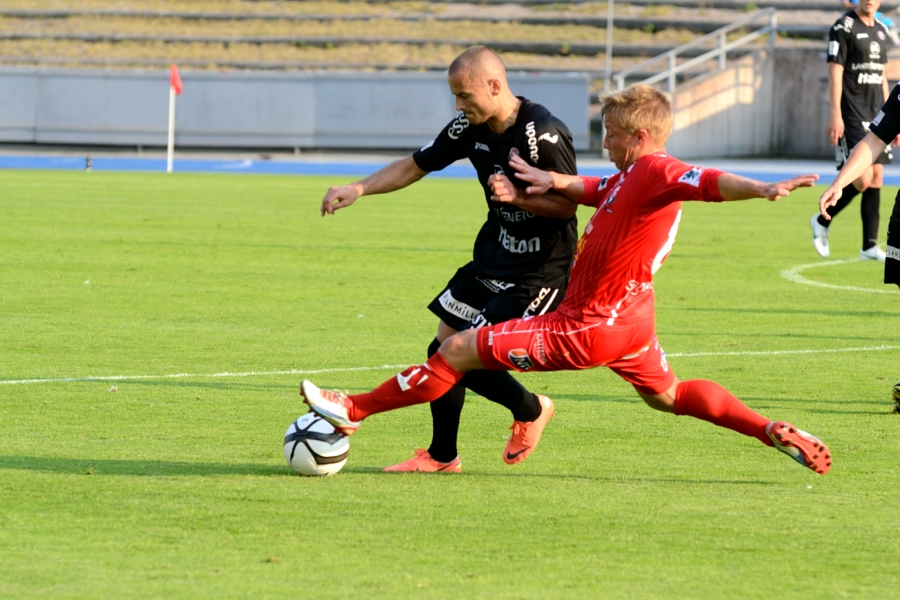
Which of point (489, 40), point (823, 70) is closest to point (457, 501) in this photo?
point (823, 70)

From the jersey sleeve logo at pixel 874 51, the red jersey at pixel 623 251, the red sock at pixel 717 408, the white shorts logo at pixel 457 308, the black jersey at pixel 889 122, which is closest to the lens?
the red jersey at pixel 623 251

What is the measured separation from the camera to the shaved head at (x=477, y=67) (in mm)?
5137

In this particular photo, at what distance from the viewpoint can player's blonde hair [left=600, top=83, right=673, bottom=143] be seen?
15.9 ft

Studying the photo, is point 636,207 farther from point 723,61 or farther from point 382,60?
point 382,60

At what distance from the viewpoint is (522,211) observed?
534 cm

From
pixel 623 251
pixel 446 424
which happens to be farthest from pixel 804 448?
pixel 446 424

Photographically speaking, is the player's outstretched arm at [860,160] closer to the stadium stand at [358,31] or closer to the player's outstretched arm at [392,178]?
the player's outstretched arm at [392,178]

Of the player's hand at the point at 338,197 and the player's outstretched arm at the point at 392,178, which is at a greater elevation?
the player's outstretched arm at the point at 392,178

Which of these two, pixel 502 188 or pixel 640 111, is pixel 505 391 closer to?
pixel 502 188

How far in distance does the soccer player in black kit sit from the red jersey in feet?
0.93

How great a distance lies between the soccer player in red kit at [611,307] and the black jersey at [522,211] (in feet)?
0.67

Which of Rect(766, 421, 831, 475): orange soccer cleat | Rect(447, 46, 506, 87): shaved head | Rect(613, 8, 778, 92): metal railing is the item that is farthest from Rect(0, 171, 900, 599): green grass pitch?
Rect(613, 8, 778, 92): metal railing

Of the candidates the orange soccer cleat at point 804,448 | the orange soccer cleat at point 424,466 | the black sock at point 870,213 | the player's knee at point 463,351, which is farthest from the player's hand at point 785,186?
the black sock at point 870,213

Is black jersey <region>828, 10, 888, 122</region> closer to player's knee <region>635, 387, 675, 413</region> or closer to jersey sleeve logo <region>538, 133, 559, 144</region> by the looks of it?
jersey sleeve logo <region>538, 133, 559, 144</region>
